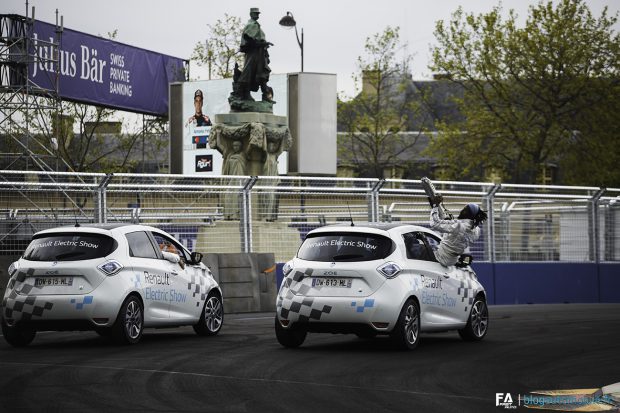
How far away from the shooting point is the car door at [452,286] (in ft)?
51.6

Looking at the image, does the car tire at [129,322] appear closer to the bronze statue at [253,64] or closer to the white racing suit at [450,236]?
the white racing suit at [450,236]

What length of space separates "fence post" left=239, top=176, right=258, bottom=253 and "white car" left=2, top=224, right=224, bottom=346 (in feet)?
24.8

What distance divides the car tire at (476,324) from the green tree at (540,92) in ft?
131

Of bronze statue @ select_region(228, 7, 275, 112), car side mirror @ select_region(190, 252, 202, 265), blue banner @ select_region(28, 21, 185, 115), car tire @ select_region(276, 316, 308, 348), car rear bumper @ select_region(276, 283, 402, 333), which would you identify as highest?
blue banner @ select_region(28, 21, 185, 115)

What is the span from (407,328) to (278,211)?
414 inches

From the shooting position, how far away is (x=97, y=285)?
15.1 metres

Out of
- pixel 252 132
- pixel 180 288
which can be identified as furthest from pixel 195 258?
pixel 252 132

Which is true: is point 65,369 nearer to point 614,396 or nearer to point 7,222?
point 614,396

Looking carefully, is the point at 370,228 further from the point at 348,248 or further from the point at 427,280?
the point at 427,280

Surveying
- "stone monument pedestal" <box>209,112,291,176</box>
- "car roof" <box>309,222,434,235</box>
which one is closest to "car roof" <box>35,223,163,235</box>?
"car roof" <box>309,222,434,235</box>

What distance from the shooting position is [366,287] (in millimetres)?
14555

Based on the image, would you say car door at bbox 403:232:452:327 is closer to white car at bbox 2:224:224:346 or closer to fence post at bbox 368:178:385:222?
white car at bbox 2:224:224:346

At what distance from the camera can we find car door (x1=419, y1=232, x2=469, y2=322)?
51.6ft

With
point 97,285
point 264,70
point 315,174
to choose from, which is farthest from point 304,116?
point 97,285
